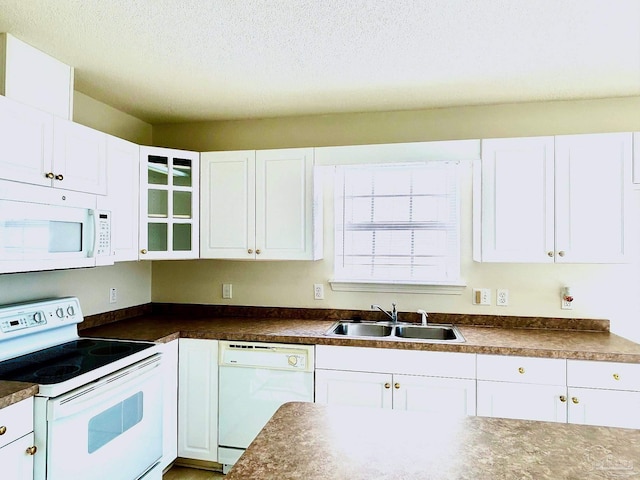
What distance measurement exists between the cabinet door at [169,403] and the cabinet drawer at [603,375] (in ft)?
7.53

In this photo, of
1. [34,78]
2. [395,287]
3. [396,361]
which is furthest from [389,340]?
[34,78]

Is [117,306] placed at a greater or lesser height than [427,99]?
lesser

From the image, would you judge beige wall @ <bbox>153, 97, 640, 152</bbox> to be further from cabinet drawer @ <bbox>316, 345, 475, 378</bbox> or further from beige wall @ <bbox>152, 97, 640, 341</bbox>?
cabinet drawer @ <bbox>316, 345, 475, 378</bbox>

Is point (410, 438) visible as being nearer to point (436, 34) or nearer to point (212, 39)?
point (436, 34)

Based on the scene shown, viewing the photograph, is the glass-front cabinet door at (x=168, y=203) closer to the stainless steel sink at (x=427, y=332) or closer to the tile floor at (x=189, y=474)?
the tile floor at (x=189, y=474)

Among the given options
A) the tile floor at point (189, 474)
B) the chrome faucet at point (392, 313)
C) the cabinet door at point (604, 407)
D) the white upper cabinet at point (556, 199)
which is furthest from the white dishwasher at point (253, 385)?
the cabinet door at point (604, 407)

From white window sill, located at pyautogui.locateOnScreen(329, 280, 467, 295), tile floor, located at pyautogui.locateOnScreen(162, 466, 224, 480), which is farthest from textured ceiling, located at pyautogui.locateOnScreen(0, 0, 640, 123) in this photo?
tile floor, located at pyautogui.locateOnScreen(162, 466, 224, 480)

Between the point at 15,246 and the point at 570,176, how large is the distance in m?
2.94

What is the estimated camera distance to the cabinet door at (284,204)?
2.83 m

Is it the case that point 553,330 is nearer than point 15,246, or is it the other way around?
point 15,246

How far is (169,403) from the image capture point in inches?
101

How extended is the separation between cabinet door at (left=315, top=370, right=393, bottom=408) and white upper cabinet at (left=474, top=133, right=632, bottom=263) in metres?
1.01

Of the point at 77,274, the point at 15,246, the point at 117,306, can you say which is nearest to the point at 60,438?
the point at 15,246

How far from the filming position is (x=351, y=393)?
2.47m
